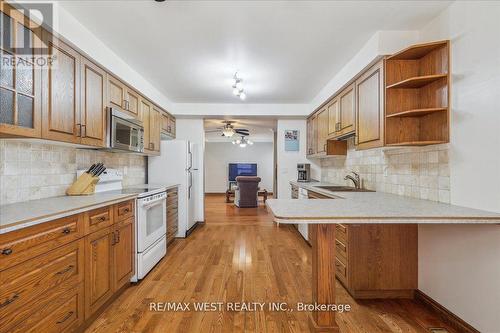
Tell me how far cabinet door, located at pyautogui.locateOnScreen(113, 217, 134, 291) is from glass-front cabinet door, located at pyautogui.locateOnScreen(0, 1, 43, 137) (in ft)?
3.40

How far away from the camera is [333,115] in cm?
344

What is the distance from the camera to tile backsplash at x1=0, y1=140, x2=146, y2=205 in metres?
1.76

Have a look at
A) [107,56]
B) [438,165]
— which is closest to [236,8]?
[107,56]

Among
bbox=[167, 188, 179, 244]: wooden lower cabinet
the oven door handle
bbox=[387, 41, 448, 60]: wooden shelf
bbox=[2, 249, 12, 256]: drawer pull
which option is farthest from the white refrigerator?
bbox=[387, 41, 448, 60]: wooden shelf

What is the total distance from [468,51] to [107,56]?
3132 millimetres

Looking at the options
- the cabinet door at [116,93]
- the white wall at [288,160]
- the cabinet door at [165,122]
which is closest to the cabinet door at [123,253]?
the cabinet door at [116,93]

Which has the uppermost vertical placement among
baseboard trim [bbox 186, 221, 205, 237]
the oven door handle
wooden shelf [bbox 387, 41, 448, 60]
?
wooden shelf [bbox 387, 41, 448, 60]

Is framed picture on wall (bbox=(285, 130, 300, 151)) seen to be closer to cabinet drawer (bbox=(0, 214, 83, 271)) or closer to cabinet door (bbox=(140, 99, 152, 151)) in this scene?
cabinet door (bbox=(140, 99, 152, 151))

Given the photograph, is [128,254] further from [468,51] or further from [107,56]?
[468,51]

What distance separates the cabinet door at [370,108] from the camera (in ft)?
7.28

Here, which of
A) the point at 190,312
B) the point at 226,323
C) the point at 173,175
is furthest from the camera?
the point at 173,175

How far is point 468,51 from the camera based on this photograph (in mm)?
1726

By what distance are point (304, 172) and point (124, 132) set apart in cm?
320

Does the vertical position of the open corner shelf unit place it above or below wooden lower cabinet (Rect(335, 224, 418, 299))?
above
